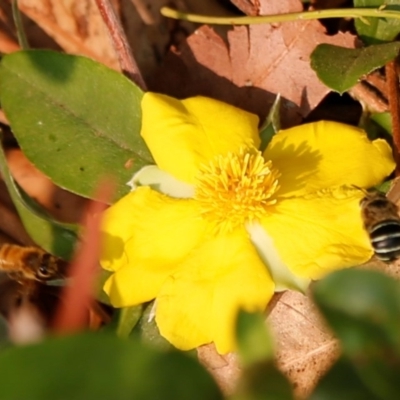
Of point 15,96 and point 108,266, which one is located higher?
point 15,96

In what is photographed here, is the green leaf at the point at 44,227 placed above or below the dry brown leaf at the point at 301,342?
above

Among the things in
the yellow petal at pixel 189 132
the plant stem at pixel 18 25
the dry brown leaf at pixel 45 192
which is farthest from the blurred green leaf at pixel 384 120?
the plant stem at pixel 18 25

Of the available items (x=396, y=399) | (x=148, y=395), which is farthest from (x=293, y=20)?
(x=148, y=395)

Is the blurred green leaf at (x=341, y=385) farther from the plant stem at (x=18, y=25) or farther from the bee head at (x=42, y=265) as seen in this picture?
the plant stem at (x=18, y=25)

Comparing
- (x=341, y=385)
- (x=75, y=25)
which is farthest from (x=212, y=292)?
(x=75, y=25)

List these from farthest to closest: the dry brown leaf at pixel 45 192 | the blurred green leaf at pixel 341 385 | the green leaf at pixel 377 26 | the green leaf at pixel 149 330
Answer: the dry brown leaf at pixel 45 192
the green leaf at pixel 377 26
the green leaf at pixel 149 330
the blurred green leaf at pixel 341 385

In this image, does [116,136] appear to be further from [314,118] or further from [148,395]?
[148,395]

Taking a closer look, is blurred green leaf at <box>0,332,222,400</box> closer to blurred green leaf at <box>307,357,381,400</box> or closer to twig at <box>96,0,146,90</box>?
blurred green leaf at <box>307,357,381,400</box>
